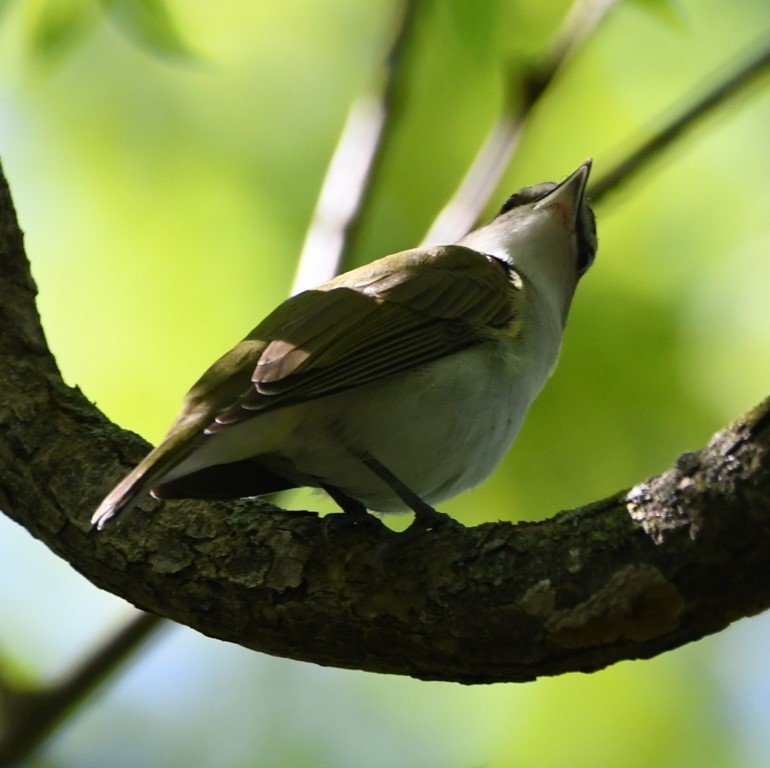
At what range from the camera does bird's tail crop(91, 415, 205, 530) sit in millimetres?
3146

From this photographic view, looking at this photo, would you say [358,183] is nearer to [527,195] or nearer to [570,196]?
[570,196]

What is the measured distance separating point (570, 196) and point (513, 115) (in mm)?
886

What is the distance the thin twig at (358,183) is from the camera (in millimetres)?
4398

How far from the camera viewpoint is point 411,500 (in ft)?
12.7

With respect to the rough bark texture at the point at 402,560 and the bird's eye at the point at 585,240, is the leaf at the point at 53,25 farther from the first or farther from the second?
the bird's eye at the point at 585,240

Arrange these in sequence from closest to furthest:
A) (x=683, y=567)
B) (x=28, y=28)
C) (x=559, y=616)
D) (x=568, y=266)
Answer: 1. (x=683, y=567)
2. (x=559, y=616)
3. (x=28, y=28)
4. (x=568, y=266)

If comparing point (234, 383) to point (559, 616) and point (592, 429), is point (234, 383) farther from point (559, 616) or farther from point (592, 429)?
point (592, 429)

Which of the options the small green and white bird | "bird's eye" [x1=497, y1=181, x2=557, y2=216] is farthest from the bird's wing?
"bird's eye" [x1=497, y1=181, x2=557, y2=216]

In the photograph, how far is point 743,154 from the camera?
22.0ft

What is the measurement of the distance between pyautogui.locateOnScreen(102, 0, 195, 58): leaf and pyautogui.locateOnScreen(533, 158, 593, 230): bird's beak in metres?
1.90

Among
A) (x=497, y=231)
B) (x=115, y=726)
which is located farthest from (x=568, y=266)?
(x=115, y=726)

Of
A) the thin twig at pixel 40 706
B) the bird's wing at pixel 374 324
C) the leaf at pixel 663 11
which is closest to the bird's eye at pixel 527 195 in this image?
the bird's wing at pixel 374 324

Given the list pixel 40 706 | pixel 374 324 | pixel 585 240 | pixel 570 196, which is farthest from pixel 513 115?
pixel 40 706

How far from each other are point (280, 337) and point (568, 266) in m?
1.96
